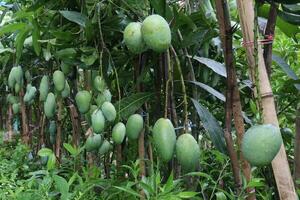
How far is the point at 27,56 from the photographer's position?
1930 millimetres

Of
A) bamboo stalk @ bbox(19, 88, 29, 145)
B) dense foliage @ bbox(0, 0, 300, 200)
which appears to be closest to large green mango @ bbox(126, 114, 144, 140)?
dense foliage @ bbox(0, 0, 300, 200)

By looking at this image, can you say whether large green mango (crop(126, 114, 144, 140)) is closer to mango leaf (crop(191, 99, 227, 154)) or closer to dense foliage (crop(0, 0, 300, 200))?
dense foliage (crop(0, 0, 300, 200))

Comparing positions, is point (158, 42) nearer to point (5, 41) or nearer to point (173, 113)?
point (173, 113)

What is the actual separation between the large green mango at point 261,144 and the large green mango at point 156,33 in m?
0.22

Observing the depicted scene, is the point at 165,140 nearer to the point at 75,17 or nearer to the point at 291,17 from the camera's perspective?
the point at 291,17

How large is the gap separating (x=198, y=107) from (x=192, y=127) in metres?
0.20

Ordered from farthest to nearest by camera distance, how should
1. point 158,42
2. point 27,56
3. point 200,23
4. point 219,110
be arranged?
A: point 27,56 → point 219,110 → point 200,23 → point 158,42

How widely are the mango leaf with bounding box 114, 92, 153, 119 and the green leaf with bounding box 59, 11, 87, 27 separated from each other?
0.22 meters

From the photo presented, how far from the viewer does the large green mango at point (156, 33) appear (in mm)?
824

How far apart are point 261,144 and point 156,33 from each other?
263mm

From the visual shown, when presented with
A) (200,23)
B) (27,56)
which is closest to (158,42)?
(200,23)

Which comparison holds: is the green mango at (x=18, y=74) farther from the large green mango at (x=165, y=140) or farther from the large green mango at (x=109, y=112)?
the large green mango at (x=165, y=140)

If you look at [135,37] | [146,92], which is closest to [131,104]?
[146,92]

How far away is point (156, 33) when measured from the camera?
83 cm
